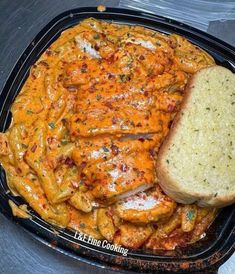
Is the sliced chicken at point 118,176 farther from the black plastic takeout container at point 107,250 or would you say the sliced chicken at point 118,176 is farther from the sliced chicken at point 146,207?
the black plastic takeout container at point 107,250

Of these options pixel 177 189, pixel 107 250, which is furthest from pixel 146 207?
pixel 107 250

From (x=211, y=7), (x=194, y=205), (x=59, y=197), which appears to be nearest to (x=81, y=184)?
(x=59, y=197)

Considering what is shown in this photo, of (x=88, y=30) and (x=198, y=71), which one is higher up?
(x=88, y=30)

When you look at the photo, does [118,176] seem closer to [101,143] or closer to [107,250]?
[101,143]

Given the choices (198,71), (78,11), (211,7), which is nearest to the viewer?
(198,71)

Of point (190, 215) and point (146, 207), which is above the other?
point (146, 207)

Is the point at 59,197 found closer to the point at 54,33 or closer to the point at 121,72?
the point at 121,72

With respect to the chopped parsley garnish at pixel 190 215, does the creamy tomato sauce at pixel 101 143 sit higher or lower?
Answer: higher

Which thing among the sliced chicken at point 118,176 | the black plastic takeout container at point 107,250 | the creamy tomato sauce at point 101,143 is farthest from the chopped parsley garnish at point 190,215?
the sliced chicken at point 118,176

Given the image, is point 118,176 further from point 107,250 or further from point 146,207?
point 107,250

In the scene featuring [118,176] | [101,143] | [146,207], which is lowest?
[146,207]

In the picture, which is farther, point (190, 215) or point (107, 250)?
point (190, 215)
